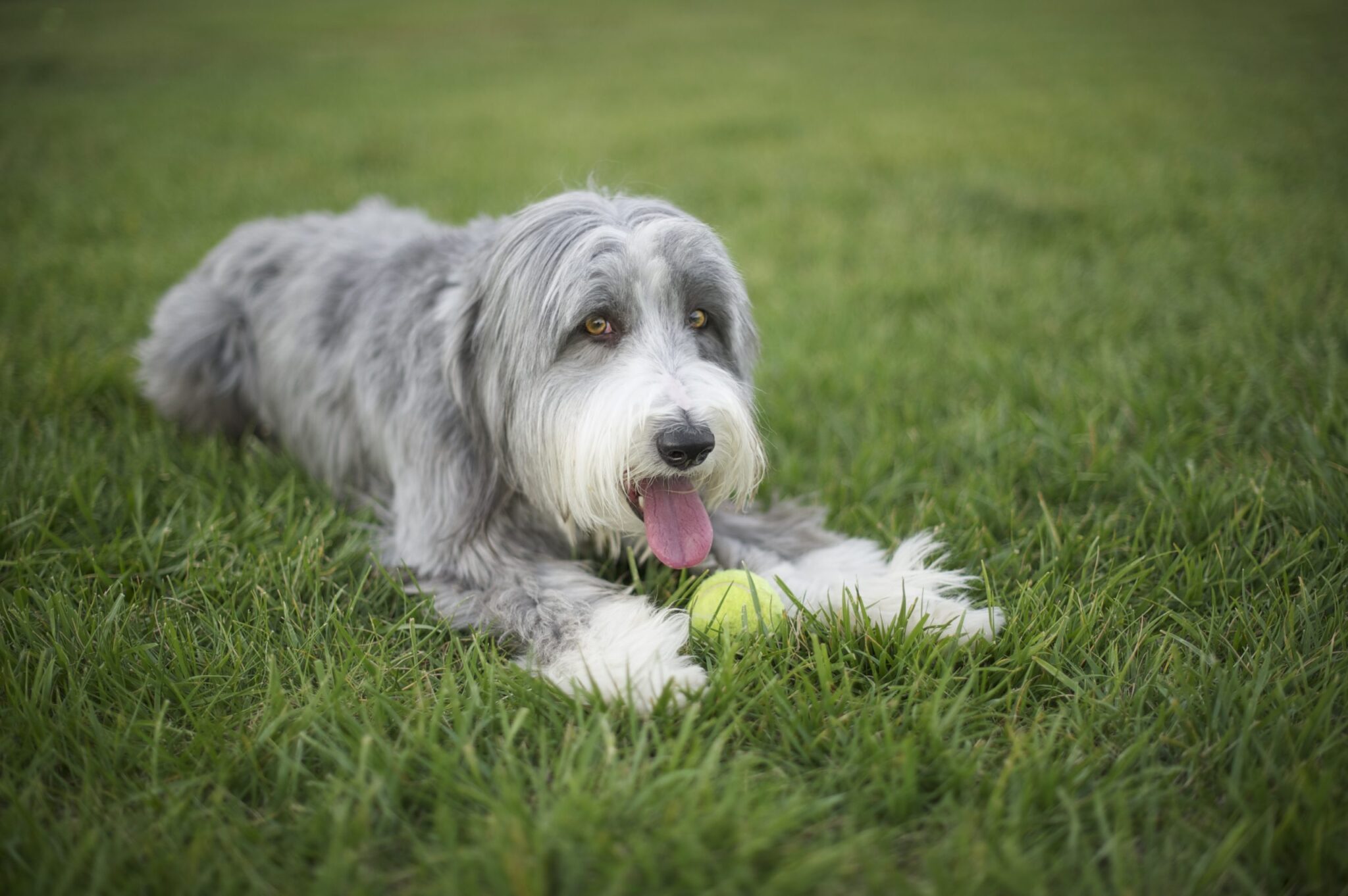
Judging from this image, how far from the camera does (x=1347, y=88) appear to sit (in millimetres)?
11844

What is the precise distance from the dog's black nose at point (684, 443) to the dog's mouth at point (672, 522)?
0.25 m

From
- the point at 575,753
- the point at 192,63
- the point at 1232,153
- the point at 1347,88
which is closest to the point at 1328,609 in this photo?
the point at 575,753

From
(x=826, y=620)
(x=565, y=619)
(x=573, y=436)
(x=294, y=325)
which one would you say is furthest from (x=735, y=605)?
(x=294, y=325)

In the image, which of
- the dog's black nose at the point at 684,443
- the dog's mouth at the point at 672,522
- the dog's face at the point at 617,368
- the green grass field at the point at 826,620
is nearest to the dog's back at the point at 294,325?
the green grass field at the point at 826,620

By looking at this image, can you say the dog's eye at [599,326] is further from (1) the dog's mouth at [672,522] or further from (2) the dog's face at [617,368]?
(1) the dog's mouth at [672,522]

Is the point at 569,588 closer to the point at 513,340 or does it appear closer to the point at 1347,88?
the point at 513,340

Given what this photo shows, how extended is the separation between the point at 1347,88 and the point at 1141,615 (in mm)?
13321

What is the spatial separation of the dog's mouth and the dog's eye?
0.54 m

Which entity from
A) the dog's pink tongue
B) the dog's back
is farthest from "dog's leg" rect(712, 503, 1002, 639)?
the dog's back

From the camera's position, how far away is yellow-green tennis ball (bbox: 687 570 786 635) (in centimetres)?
267

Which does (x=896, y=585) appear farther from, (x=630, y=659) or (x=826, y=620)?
(x=630, y=659)

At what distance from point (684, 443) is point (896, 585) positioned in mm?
1006

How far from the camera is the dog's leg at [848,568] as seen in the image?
2783 millimetres

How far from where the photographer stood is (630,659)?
2535 mm
